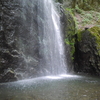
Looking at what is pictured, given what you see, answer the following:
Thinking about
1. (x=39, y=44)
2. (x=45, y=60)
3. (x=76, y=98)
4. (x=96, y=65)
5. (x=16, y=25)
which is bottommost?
(x=76, y=98)

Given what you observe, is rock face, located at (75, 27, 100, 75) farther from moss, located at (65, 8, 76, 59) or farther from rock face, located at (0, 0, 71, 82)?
rock face, located at (0, 0, 71, 82)

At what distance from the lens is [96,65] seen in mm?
11117

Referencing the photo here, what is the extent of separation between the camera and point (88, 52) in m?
11.7

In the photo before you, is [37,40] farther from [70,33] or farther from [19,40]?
[70,33]

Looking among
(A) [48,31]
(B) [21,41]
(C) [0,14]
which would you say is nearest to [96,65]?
(A) [48,31]

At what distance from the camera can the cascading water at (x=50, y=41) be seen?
1016cm

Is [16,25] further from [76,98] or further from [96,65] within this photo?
[96,65]

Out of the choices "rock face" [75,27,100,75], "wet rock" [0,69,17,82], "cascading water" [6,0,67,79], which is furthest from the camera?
"rock face" [75,27,100,75]

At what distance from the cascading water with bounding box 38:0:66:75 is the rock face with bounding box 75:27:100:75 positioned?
5.88 feet

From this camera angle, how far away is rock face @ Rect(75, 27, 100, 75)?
1117 cm

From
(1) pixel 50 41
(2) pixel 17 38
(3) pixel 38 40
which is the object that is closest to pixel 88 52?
(1) pixel 50 41

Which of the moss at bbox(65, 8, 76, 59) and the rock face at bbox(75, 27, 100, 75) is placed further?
the moss at bbox(65, 8, 76, 59)

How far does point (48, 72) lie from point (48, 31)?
3.33 m

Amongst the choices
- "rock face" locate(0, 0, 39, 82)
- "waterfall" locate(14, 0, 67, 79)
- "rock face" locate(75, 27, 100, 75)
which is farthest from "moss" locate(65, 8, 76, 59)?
"rock face" locate(0, 0, 39, 82)
